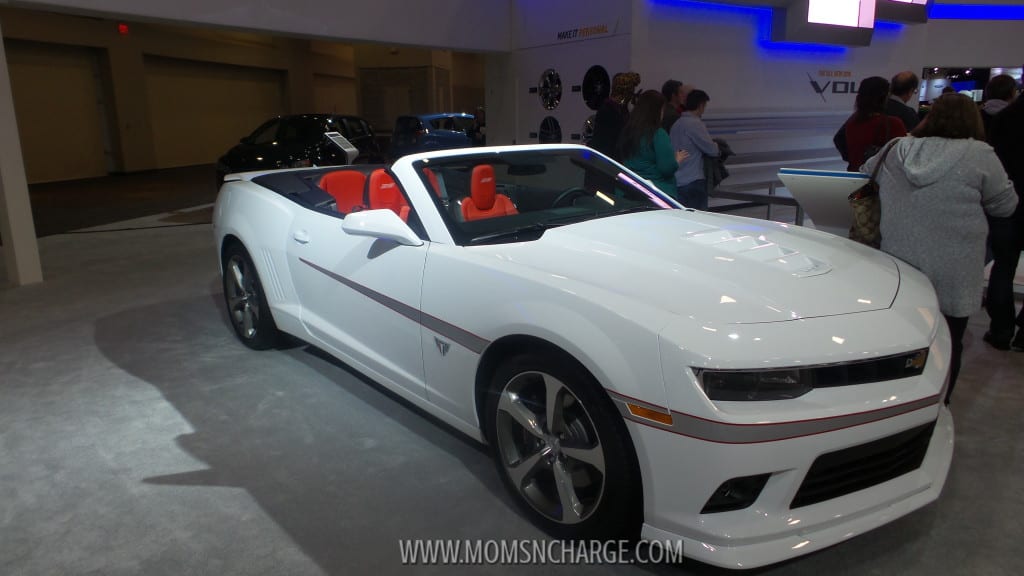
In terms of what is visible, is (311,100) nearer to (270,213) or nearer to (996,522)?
(270,213)

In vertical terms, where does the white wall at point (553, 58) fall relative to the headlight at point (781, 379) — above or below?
above

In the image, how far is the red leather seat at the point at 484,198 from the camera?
10.4 feet

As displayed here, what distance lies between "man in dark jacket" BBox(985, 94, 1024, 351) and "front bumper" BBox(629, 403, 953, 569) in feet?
8.77

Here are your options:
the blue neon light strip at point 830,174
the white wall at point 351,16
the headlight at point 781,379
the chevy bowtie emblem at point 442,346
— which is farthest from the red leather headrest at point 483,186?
the white wall at point 351,16

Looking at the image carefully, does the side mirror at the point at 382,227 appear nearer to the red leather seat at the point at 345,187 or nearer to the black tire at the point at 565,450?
the black tire at the point at 565,450

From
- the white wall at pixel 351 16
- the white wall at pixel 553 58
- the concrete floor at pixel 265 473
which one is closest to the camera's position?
the concrete floor at pixel 265 473

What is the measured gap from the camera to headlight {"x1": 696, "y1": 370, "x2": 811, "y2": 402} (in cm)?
183

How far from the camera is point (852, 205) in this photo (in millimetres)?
3410

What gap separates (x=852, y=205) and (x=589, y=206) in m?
1.36

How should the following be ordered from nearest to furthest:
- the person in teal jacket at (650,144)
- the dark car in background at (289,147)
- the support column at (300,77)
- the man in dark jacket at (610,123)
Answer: the person in teal jacket at (650,144) < the man in dark jacket at (610,123) < the dark car in background at (289,147) < the support column at (300,77)

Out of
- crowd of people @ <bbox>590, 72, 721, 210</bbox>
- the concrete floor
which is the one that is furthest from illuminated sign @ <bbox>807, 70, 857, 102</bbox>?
the concrete floor

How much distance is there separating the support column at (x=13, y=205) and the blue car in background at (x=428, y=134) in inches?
281

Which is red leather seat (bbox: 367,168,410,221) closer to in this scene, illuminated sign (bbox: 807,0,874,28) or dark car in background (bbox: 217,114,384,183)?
dark car in background (bbox: 217,114,384,183)

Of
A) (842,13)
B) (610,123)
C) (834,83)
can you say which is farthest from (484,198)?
(834,83)
